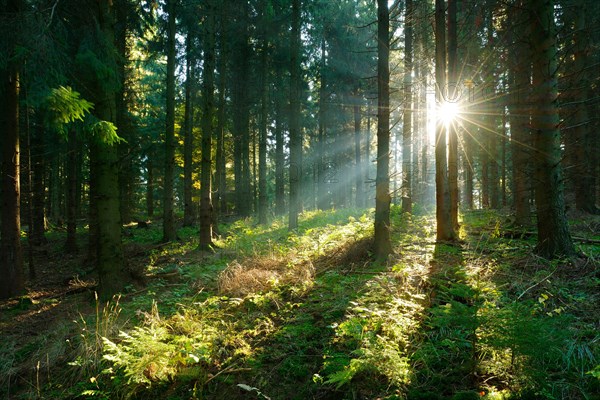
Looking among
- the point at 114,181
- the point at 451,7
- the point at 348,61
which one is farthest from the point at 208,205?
the point at 348,61

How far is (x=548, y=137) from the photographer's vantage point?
228 inches

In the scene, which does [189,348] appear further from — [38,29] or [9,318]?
[38,29]

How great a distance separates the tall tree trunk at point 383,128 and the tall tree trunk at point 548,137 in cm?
261

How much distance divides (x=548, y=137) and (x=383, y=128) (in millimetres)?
2941

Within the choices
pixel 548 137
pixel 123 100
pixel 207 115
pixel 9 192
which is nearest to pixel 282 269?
pixel 548 137

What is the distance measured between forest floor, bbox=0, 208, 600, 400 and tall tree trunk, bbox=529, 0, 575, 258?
51 centimetres

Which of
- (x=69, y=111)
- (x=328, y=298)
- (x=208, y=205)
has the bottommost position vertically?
(x=328, y=298)

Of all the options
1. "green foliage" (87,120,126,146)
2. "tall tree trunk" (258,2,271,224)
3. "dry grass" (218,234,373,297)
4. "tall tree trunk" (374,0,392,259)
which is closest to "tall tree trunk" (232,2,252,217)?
"tall tree trunk" (258,2,271,224)

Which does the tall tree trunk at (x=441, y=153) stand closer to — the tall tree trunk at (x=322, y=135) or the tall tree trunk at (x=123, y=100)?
the tall tree trunk at (x=123, y=100)

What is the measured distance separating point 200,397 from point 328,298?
2.63 metres

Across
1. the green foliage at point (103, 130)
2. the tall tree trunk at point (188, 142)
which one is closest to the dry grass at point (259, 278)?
the green foliage at point (103, 130)

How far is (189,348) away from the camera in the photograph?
3.84m

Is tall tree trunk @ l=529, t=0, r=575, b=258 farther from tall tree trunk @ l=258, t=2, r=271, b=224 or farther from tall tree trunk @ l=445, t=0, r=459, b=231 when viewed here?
tall tree trunk @ l=258, t=2, r=271, b=224

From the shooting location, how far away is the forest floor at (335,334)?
10.3 feet
